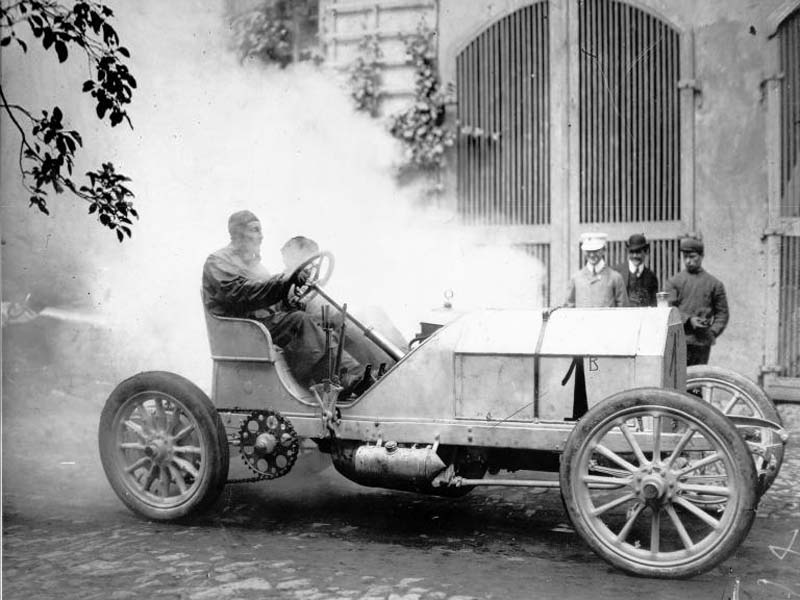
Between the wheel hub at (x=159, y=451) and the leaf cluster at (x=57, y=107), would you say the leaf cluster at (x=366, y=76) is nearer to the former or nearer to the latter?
the leaf cluster at (x=57, y=107)

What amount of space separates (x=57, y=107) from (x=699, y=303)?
12.2 ft

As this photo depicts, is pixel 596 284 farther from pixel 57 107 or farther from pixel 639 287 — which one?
pixel 57 107

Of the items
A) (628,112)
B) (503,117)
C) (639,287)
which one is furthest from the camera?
(639,287)

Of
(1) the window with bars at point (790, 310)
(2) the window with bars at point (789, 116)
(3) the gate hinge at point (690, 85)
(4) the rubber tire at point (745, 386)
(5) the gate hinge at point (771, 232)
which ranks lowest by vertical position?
(4) the rubber tire at point (745, 386)

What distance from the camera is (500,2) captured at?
5324 mm

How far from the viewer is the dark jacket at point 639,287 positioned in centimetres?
602

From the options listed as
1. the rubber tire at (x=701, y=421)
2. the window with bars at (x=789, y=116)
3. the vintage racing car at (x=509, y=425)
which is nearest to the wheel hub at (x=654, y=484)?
the vintage racing car at (x=509, y=425)

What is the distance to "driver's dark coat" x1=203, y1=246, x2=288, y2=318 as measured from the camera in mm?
4156

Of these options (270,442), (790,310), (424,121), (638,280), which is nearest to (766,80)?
(790,310)

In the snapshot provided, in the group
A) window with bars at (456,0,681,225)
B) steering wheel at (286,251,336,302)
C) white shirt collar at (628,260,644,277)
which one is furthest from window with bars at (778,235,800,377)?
steering wheel at (286,251,336,302)

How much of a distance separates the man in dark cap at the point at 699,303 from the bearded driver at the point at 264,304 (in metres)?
2.13

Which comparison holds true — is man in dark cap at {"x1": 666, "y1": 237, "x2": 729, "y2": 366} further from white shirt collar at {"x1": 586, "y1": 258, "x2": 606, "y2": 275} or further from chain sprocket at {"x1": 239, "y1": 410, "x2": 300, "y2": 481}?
chain sprocket at {"x1": 239, "y1": 410, "x2": 300, "y2": 481}

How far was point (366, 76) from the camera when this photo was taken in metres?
5.30

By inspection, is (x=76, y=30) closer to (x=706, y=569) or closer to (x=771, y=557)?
(x=706, y=569)
